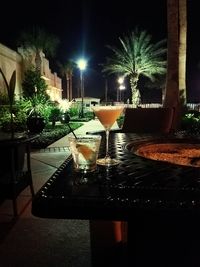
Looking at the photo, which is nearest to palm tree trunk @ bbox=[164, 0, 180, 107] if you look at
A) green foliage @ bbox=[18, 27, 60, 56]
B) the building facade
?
the building facade

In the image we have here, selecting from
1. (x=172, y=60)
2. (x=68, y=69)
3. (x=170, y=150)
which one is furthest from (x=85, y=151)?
(x=68, y=69)

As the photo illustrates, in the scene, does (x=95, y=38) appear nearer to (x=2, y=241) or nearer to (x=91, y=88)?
(x=91, y=88)

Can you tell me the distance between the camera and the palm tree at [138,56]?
26094mm

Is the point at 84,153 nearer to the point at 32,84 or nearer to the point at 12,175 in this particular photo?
the point at 12,175

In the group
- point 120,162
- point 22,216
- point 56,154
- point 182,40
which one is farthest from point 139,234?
point 182,40

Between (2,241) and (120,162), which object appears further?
(2,241)

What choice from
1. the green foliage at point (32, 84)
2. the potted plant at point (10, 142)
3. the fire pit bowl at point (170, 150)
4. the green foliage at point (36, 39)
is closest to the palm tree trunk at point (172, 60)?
the potted plant at point (10, 142)

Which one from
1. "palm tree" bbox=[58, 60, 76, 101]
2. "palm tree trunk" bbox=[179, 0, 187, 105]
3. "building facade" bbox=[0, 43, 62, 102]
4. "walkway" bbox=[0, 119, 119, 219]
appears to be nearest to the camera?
"walkway" bbox=[0, 119, 119, 219]

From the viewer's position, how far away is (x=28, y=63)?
25562 mm

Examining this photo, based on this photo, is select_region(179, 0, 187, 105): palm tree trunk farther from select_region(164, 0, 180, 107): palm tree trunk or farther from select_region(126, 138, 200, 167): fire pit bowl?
select_region(126, 138, 200, 167): fire pit bowl

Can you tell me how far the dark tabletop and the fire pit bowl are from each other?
0.60m

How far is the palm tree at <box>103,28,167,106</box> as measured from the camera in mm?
26094

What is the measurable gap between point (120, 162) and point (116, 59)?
2660 cm

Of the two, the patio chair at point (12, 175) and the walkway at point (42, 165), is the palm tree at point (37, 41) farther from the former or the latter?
the patio chair at point (12, 175)
